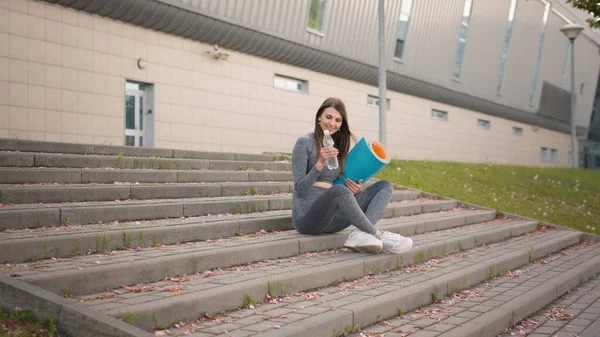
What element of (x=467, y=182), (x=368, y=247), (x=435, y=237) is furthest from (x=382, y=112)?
Result: (x=368, y=247)

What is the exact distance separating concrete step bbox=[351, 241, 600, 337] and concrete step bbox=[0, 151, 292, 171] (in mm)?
4753

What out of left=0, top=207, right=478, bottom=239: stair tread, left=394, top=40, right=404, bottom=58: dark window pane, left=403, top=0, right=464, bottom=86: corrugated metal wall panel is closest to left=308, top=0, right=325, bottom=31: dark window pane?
left=394, top=40, right=404, bottom=58: dark window pane

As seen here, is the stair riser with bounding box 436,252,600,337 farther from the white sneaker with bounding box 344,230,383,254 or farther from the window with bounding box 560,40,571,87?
the window with bounding box 560,40,571,87

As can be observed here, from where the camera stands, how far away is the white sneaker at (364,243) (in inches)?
221

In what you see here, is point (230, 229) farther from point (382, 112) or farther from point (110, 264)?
point (382, 112)

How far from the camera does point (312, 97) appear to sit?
17.4 m

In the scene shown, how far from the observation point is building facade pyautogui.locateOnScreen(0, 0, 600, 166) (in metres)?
10.9

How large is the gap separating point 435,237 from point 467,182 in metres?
8.15

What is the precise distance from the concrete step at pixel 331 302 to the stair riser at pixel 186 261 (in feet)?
0.42

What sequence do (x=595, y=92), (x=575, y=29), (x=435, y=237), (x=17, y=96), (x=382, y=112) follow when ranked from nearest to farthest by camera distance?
1. (x=435, y=237)
2. (x=17, y=96)
3. (x=382, y=112)
4. (x=575, y=29)
5. (x=595, y=92)

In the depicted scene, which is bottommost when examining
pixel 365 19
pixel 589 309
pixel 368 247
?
pixel 589 309

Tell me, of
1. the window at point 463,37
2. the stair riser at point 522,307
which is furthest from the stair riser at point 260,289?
the window at point 463,37

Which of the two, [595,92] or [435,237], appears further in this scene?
[595,92]

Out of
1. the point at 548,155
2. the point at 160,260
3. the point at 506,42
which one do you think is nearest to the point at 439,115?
the point at 506,42
